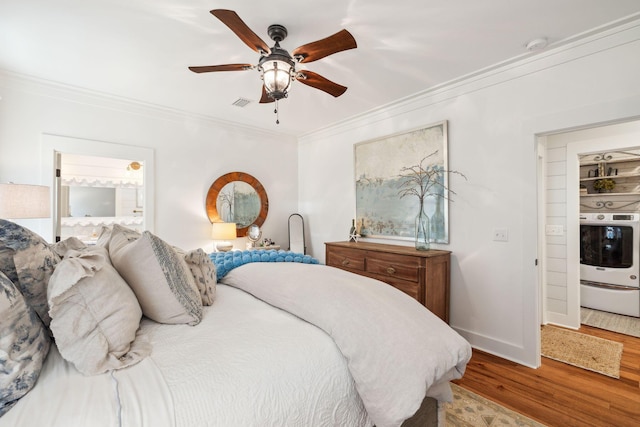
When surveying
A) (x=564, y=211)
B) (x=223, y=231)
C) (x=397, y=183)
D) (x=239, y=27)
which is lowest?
(x=223, y=231)

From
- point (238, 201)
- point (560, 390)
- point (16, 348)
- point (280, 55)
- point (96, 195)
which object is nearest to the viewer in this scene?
point (16, 348)

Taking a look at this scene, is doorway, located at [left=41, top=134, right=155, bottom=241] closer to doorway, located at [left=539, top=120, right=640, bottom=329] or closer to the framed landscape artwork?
the framed landscape artwork

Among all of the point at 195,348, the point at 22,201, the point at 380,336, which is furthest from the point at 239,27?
the point at 22,201

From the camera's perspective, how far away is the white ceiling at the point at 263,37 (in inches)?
74.6

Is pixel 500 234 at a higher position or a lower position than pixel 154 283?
higher

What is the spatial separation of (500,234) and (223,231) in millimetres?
3104

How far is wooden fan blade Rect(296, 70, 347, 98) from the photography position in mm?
2162

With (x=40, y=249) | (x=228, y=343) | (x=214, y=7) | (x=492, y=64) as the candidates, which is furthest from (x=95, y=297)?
(x=492, y=64)

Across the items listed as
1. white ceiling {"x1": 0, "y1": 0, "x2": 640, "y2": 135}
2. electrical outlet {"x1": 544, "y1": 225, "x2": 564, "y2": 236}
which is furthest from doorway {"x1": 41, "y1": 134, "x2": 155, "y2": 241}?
electrical outlet {"x1": 544, "y1": 225, "x2": 564, "y2": 236}

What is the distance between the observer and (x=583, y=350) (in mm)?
2812

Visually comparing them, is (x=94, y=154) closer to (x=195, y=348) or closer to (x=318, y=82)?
(x=318, y=82)

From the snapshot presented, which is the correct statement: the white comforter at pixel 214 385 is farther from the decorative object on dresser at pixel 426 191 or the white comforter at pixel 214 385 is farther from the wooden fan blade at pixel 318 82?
the decorative object on dresser at pixel 426 191

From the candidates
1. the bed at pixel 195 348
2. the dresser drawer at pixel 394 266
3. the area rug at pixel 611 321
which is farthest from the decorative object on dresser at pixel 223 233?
the area rug at pixel 611 321

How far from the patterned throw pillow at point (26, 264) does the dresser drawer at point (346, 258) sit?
106 inches
